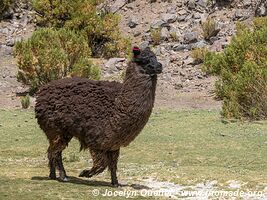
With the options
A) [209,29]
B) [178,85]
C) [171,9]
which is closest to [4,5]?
[171,9]

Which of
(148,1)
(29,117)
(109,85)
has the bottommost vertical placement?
(29,117)

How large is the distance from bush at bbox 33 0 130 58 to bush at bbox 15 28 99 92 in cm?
605

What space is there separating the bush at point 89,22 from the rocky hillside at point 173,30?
60.0 inches

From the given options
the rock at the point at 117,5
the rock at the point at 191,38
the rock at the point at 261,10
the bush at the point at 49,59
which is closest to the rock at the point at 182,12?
the rock at the point at 191,38

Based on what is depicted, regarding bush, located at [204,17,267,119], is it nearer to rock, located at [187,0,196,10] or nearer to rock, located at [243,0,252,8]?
rock, located at [243,0,252,8]

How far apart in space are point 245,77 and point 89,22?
51.0 ft

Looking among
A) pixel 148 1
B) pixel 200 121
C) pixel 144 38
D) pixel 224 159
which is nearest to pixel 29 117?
pixel 200 121

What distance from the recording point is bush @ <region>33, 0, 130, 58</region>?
118 ft

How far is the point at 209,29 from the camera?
117 ft

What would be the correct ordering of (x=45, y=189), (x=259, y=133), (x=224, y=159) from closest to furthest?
1. (x=45, y=189)
2. (x=224, y=159)
3. (x=259, y=133)

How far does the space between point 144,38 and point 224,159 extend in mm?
22861

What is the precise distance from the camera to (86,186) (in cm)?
1040

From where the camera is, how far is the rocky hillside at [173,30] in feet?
104

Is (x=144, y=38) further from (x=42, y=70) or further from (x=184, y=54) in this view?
(x=42, y=70)
